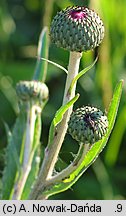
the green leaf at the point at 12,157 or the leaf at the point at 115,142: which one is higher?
the leaf at the point at 115,142

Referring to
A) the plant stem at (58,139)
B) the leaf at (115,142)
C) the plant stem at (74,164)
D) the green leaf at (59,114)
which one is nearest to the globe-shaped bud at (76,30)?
the plant stem at (58,139)

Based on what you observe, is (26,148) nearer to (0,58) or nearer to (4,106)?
(4,106)

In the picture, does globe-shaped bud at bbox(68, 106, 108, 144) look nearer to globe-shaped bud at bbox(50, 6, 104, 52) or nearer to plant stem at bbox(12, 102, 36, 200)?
globe-shaped bud at bbox(50, 6, 104, 52)

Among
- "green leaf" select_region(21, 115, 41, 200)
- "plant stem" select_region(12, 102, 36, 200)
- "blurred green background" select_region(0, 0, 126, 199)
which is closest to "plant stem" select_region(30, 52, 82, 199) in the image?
"plant stem" select_region(12, 102, 36, 200)

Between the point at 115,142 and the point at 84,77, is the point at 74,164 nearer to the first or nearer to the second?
the point at 115,142

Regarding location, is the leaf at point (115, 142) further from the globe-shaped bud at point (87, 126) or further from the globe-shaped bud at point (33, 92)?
the globe-shaped bud at point (87, 126)

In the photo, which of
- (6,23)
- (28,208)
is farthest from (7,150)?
(6,23)

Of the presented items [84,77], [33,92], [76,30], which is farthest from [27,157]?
[84,77]
